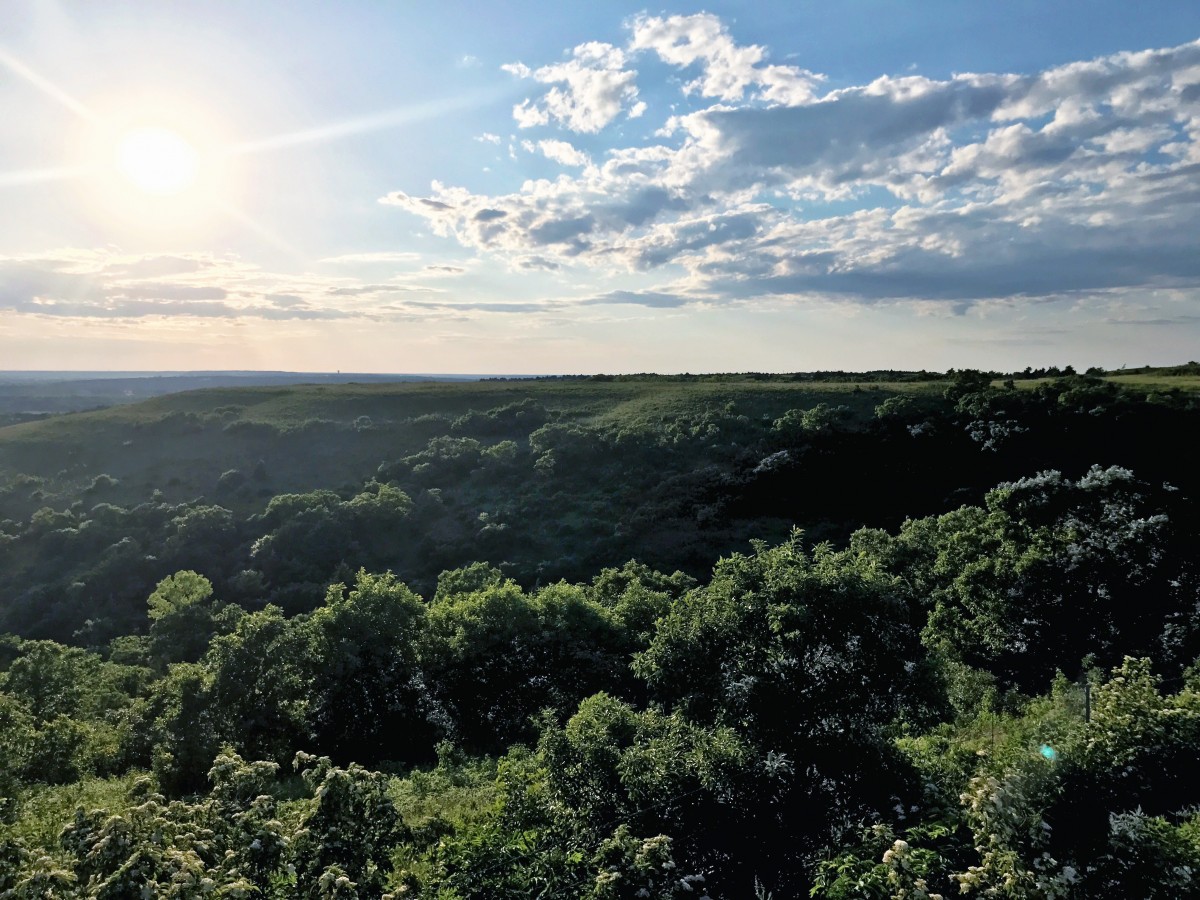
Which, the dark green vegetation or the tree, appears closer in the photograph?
the dark green vegetation

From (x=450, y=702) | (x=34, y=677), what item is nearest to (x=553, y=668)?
(x=450, y=702)

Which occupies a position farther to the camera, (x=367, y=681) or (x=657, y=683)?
(x=367, y=681)

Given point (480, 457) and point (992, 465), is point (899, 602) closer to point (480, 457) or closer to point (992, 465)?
point (992, 465)

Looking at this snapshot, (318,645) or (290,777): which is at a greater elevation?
(318,645)

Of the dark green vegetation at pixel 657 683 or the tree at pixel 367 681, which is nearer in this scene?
the dark green vegetation at pixel 657 683

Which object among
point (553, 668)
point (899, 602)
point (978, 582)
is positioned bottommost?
point (553, 668)

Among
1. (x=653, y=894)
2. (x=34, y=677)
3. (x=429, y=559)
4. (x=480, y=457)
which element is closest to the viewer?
(x=653, y=894)

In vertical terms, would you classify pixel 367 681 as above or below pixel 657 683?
below

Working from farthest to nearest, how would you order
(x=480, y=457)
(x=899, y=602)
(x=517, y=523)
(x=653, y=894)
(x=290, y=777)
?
(x=480, y=457), (x=517, y=523), (x=290, y=777), (x=899, y=602), (x=653, y=894)
